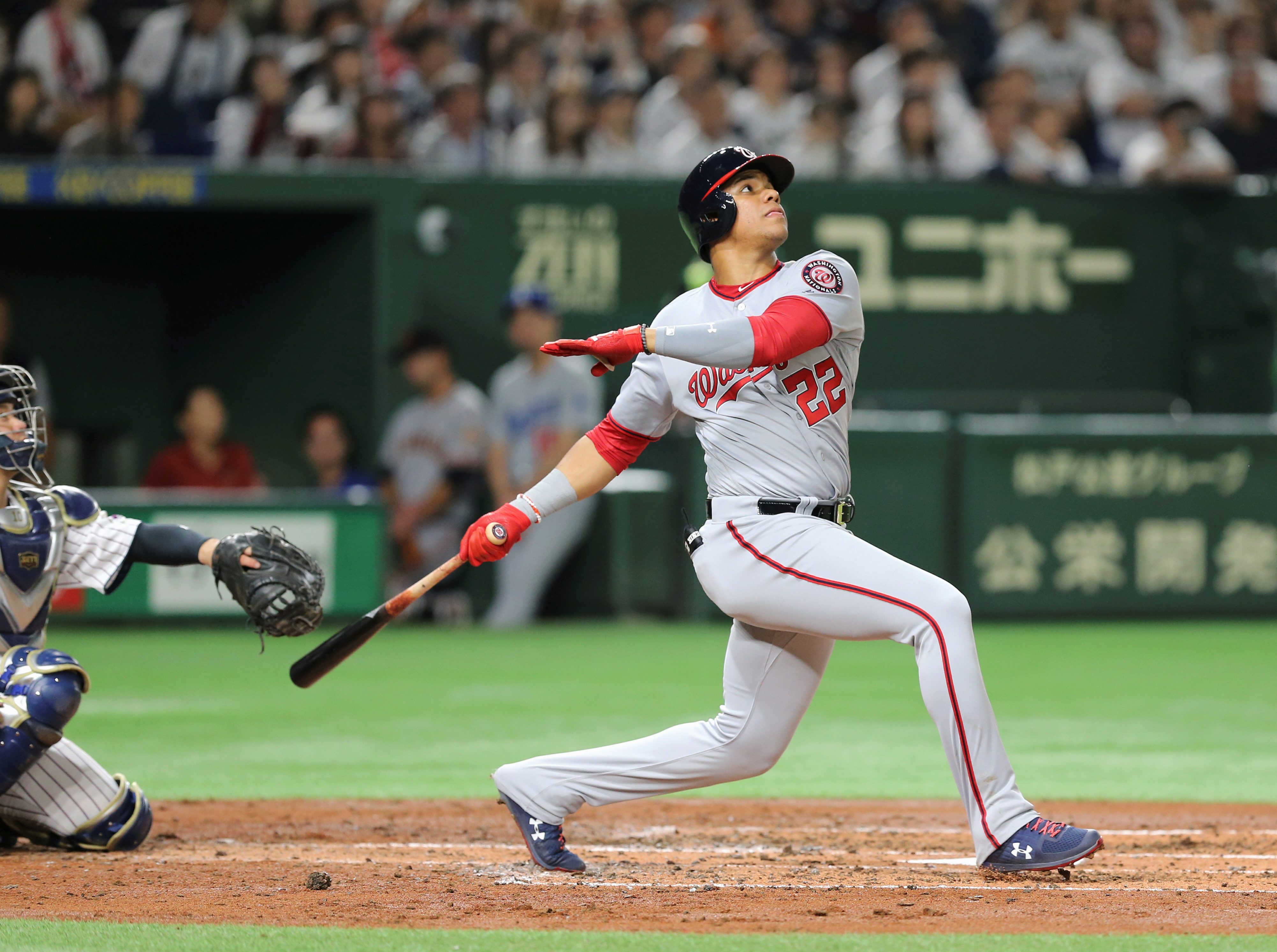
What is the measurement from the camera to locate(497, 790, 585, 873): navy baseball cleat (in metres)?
4.23

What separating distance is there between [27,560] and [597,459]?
1.44 metres

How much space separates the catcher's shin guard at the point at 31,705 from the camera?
13.8 ft

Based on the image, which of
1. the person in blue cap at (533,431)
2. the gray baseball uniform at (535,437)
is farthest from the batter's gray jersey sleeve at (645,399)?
the gray baseball uniform at (535,437)

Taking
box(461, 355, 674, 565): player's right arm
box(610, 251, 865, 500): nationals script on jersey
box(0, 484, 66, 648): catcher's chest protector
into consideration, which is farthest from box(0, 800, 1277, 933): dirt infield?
box(610, 251, 865, 500): nationals script on jersey

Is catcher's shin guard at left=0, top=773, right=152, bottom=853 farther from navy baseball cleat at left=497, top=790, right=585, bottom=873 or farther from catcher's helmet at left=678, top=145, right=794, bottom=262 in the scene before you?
catcher's helmet at left=678, top=145, right=794, bottom=262

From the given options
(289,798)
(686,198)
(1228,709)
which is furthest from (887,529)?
(686,198)

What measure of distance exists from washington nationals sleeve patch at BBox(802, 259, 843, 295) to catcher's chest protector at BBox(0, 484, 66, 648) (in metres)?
2.00

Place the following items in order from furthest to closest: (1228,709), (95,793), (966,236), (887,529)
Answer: (966,236)
(887,529)
(1228,709)
(95,793)

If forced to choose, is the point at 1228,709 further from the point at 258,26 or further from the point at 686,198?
the point at 258,26

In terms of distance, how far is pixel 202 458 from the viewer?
1041 centimetres

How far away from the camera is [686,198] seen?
14.0 feet

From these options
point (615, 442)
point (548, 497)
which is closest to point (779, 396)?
point (615, 442)

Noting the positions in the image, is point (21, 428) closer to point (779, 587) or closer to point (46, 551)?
point (46, 551)

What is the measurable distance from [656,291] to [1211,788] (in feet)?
20.1
